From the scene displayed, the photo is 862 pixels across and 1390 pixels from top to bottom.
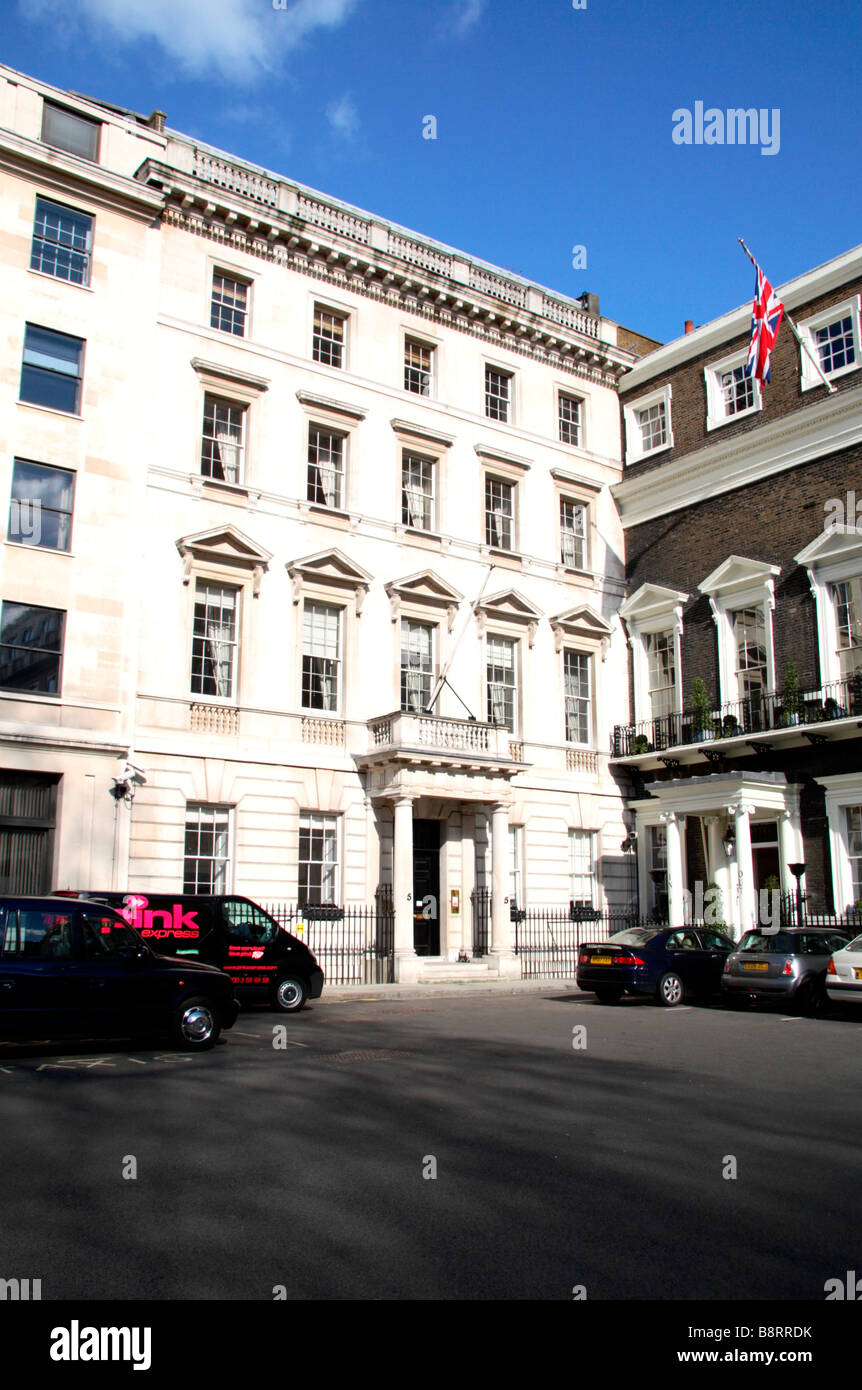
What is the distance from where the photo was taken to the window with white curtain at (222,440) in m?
26.4

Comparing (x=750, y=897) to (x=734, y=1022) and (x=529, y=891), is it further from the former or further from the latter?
(x=734, y=1022)

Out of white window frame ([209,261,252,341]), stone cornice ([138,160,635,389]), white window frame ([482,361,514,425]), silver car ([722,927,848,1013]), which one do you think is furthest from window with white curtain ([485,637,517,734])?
silver car ([722,927,848,1013])

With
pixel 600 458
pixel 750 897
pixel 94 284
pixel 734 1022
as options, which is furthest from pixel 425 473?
pixel 734 1022

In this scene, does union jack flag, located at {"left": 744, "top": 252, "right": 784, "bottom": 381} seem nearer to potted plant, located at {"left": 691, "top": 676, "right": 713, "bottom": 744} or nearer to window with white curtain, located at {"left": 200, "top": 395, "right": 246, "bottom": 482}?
potted plant, located at {"left": 691, "top": 676, "right": 713, "bottom": 744}

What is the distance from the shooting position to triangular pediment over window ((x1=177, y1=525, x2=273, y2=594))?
2505cm

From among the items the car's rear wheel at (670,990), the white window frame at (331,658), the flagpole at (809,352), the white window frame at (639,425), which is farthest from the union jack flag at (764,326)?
the car's rear wheel at (670,990)

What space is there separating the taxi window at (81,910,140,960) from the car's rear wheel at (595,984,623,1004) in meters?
10.8

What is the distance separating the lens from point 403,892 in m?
25.2

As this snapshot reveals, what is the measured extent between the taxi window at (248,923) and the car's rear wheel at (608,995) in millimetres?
6650

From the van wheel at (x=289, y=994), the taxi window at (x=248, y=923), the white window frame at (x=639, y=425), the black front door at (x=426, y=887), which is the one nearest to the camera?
the taxi window at (x=248, y=923)

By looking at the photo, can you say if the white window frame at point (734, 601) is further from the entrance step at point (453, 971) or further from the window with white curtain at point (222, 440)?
the window with white curtain at point (222, 440)

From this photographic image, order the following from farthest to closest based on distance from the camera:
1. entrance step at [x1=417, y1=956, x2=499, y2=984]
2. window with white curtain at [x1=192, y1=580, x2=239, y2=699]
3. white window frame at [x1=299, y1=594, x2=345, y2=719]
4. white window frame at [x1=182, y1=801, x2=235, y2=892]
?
white window frame at [x1=299, y1=594, x2=345, y2=719] → entrance step at [x1=417, y1=956, x2=499, y2=984] → window with white curtain at [x1=192, y1=580, x2=239, y2=699] → white window frame at [x1=182, y1=801, x2=235, y2=892]

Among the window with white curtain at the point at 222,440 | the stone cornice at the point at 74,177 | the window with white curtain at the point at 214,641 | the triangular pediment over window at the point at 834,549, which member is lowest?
the window with white curtain at the point at 214,641

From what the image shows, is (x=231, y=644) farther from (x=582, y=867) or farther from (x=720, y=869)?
(x=720, y=869)
